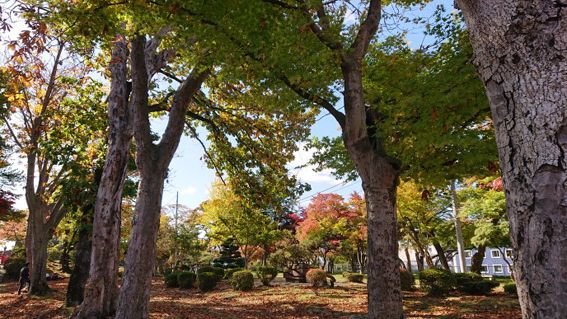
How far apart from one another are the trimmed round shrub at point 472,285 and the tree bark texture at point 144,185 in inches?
548

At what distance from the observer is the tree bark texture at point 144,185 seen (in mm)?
7598

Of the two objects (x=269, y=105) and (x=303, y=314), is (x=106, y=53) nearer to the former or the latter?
(x=269, y=105)

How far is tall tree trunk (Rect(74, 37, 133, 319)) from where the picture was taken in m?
9.25

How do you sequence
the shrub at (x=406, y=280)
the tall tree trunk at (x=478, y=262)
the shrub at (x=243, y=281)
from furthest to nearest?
the tall tree trunk at (x=478, y=262), the shrub at (x=243, y=281), the shrub at (x=406, y=280)

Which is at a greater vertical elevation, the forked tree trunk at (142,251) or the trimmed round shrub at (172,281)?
the forked tree trunk at (142,251)

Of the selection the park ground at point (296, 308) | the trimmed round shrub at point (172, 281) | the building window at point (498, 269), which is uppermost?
the park ground at point (296, 308)

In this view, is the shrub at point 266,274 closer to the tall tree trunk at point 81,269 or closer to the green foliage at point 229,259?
the tall tree trunk at point 81,269

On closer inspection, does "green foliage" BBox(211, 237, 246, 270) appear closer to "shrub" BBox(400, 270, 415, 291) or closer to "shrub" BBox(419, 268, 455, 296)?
"shrub" BBox(400, 270, 415, 291)

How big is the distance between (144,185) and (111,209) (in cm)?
244

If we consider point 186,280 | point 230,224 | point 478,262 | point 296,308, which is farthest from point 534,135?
point 230,224

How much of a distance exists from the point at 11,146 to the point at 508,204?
2349 cm

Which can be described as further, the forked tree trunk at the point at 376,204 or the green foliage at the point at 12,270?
the green foliage at the point at 12,270

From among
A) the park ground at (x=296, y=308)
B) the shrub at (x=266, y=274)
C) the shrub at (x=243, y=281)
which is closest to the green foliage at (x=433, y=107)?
the park ground at (x=296, y=308)

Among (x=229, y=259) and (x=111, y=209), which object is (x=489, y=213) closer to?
(x=111, y=209)
